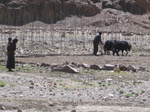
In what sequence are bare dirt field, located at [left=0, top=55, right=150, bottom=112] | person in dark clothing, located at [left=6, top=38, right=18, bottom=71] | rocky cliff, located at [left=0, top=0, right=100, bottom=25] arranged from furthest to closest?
rocky cliff, located at [left=0, top=0, right=100, bottom=25], person in dark clothing, located at [left=6, top=38, right=18, bottom=71], bare dirt field, located at [left=0, top=55, right=150, bottom=112]

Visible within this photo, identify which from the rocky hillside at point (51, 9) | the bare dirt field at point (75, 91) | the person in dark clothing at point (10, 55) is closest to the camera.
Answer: the bare dirt field at point (75, 91)

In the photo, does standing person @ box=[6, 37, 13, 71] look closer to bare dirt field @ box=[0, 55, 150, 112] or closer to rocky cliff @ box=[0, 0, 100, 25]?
bare dirt field @ box=[0, 55, 150, 112]

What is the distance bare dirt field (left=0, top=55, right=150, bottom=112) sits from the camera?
13.0 meters

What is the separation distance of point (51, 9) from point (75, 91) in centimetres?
5158

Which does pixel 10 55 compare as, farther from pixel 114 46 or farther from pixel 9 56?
pixel 114 46

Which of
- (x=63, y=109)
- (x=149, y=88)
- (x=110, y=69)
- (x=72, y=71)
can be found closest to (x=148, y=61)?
(x=110, y=69)

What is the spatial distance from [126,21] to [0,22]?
1530 centimetres

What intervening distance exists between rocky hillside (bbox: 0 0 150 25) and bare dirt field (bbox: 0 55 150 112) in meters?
41.6

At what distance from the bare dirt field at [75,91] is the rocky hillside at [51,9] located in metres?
41.6

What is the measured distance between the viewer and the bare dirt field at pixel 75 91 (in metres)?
13.0

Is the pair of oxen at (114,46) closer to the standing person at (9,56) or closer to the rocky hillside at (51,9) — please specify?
the standing person at (9,56)

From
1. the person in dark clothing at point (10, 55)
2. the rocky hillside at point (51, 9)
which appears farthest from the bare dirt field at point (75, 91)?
the rocky hillside at point (51, 9)

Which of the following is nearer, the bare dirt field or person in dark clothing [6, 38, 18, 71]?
the bare dirt field

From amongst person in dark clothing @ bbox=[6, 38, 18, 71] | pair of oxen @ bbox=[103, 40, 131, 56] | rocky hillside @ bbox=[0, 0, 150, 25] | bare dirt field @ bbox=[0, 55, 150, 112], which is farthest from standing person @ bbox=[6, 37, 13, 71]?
rocky hillside @ bbox=[0, 0, 150, 25]
